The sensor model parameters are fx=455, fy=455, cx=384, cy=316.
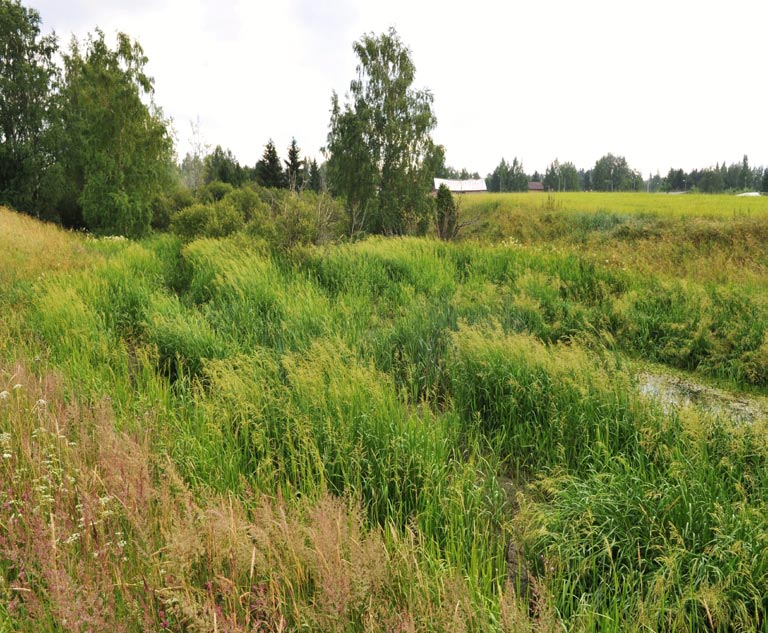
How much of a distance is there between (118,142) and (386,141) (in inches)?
475

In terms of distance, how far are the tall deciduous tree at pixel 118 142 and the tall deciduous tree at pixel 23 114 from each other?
Result: 151 inches

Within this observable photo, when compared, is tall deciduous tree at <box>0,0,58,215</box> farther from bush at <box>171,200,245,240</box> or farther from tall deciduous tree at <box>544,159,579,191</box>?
tall deciduous tree at <box>544,159,579,191</box>

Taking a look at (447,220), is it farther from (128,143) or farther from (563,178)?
(563,178)

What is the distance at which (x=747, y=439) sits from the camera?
3.04m

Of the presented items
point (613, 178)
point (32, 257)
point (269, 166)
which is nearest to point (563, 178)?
point (613, 178)

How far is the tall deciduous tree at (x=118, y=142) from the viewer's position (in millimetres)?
17188

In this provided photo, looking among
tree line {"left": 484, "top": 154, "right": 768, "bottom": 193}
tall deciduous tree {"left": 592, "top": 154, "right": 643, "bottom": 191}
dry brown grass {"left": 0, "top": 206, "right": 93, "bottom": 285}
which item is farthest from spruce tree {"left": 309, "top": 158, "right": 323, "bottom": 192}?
tall deciduous tree {"left": 592, "top": 154, "right": 643, "bottom": 191}

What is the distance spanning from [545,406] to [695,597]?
6.44 ft

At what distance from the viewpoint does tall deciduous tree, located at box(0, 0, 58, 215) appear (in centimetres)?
2067

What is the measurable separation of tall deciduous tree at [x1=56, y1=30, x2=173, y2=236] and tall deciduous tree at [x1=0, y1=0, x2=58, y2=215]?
3.84 metres

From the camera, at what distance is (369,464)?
276 centimetres

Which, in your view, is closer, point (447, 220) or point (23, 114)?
point (447, 220)

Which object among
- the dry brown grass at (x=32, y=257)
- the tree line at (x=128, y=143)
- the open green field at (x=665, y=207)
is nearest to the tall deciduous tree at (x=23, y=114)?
the tree line at (x=128, y=143)

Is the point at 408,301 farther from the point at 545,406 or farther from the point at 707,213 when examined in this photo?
the point at 707,213
